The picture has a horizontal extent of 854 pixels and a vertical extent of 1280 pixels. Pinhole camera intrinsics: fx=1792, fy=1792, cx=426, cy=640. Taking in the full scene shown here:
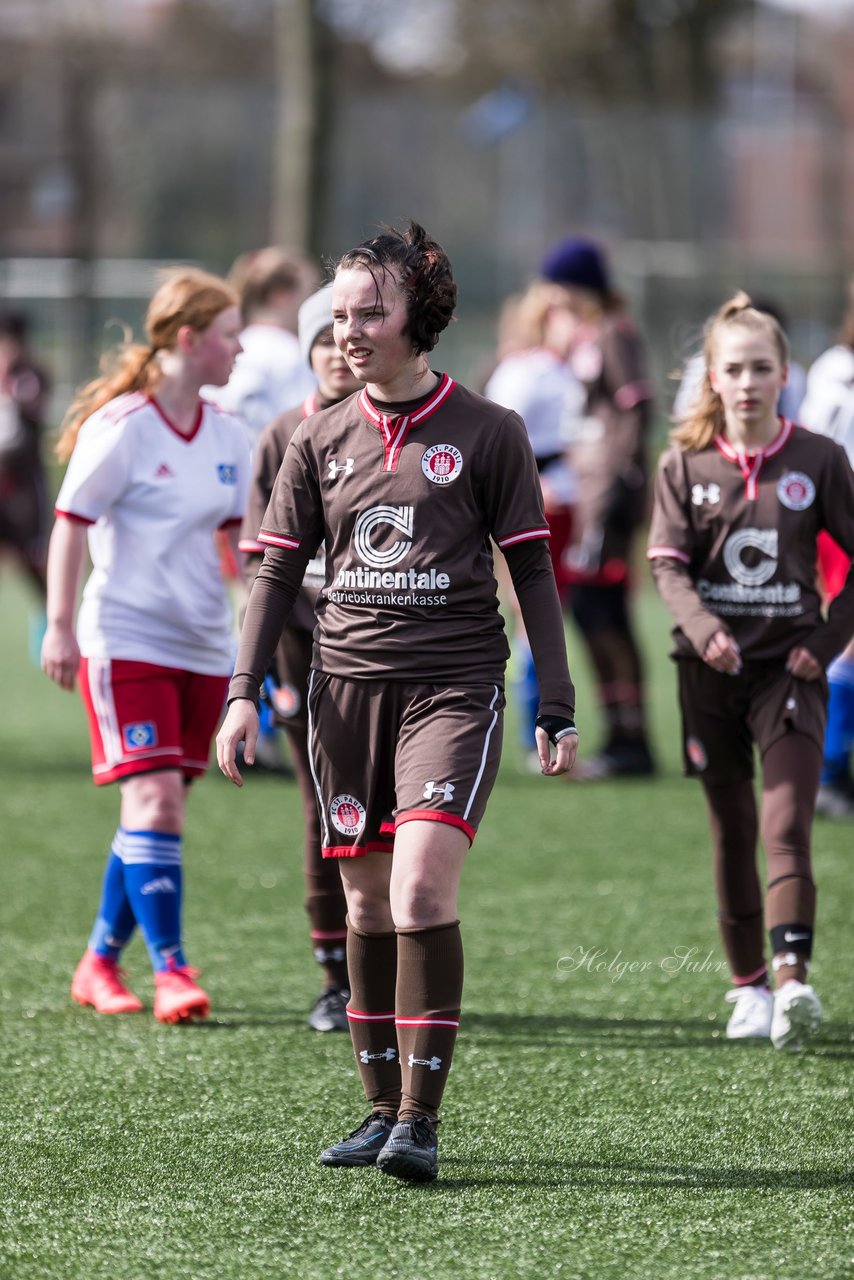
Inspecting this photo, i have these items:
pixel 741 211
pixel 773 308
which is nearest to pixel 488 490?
pixel 773 308

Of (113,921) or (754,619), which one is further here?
(113,921)

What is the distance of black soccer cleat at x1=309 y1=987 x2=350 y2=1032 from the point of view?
4652mm

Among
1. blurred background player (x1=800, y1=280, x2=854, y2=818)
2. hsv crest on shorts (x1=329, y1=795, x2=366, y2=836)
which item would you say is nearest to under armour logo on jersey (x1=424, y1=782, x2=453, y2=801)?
hsv crest on shorts (x1=329, y1=795, x2=366, y2=836)

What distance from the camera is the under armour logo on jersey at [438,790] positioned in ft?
11.2

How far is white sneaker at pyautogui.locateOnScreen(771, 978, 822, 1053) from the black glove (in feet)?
4.07

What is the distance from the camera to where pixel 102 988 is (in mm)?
4906

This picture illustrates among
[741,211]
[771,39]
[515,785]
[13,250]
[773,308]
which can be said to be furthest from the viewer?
[771,39]

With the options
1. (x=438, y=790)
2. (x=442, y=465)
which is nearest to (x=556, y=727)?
(x=438, y=790)

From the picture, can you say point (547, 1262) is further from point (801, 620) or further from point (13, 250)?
point (13, 250)

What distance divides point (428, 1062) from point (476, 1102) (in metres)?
0.67

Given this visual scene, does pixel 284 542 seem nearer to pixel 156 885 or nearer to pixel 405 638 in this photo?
pixel 405 638

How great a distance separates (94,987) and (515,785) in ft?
12.2

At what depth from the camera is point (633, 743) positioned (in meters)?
8.54

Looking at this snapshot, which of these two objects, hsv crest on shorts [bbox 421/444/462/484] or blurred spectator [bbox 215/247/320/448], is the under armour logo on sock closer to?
hsv crest on shorts [bbox 421/444/462/484]
